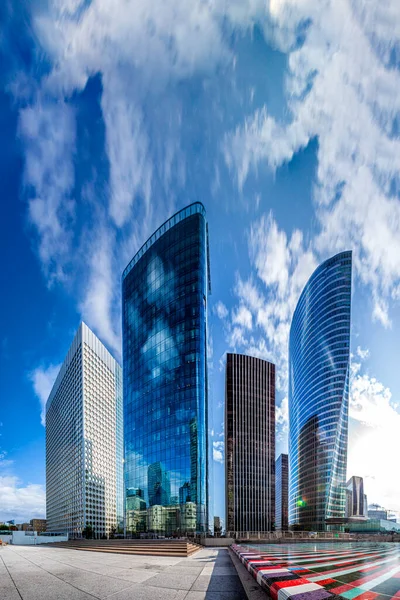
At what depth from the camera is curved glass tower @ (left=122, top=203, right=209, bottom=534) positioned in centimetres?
7144

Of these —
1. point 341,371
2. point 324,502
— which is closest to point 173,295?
point 341,371

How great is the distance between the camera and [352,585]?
6906 millimetres

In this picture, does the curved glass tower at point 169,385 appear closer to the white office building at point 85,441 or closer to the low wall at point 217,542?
the low wall at point 217,542

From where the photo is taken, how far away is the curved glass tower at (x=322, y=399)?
149 meters

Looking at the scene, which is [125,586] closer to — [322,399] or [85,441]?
[322,399]

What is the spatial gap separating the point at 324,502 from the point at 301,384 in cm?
5728

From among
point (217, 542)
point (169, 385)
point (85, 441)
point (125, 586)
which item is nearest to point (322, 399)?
point (169, 385)

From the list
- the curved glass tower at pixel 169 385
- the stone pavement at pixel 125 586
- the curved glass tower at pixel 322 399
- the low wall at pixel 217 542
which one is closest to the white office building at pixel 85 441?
the curved glass tower at pixel 169 385

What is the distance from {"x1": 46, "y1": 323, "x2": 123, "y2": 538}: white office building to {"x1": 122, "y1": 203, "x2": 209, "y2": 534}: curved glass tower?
260 feet

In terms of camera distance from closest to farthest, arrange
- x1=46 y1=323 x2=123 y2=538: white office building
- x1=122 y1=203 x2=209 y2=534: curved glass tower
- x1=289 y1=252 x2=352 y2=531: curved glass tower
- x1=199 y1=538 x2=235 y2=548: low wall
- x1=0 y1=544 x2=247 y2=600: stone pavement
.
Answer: x1=0 y1=544 x2=247 y2=600: stone pavement
x1=199 y1=538 x2=235 y2=548: low wall
x1=122 y1=203 x2=209 y2=534: curved glass tower
x1=289 y1=252 x2=352 y2=531: curved glass tower
x1=46 y1=323 x2=123 y2=538: white office building

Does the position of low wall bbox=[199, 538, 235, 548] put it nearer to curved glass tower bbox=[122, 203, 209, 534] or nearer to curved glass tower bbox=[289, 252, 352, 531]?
curved glass tower bbox=[122, 203, 209, 534]

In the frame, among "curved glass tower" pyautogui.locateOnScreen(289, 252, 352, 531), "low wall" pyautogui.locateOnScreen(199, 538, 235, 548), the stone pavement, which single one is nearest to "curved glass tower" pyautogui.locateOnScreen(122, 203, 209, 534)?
"low wall" pyautogui.locateOnScreen(199, 538, 235, 548)

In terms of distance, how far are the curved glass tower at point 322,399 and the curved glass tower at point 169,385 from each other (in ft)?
318

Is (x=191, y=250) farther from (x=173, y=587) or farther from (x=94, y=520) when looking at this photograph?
(x=94, y=520)
